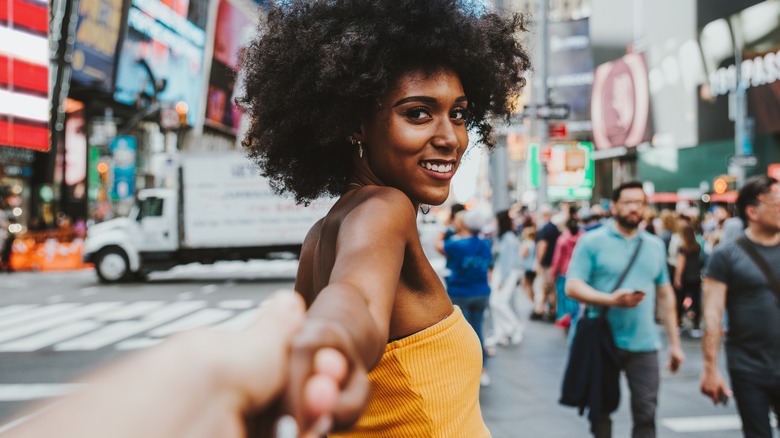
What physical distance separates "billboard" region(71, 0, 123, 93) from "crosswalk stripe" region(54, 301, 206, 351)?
16985 millimetres

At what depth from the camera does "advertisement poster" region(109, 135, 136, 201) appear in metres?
25.6

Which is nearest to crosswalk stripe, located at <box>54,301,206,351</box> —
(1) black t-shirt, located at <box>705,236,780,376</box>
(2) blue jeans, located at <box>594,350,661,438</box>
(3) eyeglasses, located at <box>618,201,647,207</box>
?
(2) blue jeans, located at <box>594,350,661,438</box>

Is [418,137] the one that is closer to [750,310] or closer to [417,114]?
[417,114]

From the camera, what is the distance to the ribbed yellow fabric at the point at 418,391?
1580mm

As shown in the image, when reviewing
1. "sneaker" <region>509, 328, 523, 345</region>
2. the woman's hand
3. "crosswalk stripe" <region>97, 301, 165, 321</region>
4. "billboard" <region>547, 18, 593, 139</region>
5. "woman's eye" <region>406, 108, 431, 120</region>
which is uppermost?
"billboard" <region>547, 18, 593, 139</region>

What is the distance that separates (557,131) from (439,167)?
49.4 feet

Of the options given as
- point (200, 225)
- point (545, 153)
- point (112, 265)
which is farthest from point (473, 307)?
point (112, 265)

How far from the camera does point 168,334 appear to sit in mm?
10289

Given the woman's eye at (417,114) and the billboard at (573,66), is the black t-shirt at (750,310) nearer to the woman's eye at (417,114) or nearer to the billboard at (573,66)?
the woman's eye at (417,114)

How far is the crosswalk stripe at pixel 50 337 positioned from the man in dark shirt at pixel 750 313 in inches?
339

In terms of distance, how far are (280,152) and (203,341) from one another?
1518 mm

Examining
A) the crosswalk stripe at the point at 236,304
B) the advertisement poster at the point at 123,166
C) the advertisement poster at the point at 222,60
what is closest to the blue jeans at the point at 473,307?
the crosswalk stripe at the point at 236,304

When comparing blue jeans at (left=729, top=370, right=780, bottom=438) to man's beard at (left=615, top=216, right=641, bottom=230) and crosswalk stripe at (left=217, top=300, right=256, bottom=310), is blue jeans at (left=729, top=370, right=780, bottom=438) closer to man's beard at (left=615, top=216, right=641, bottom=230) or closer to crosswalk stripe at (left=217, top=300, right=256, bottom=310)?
man's beard at (left=615, top=216, right=641, bottom=230)

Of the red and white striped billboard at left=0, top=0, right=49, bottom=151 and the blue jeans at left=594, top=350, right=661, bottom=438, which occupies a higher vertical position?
the red and white striped billboard at left=0, top=0, right=49, bottom=151
